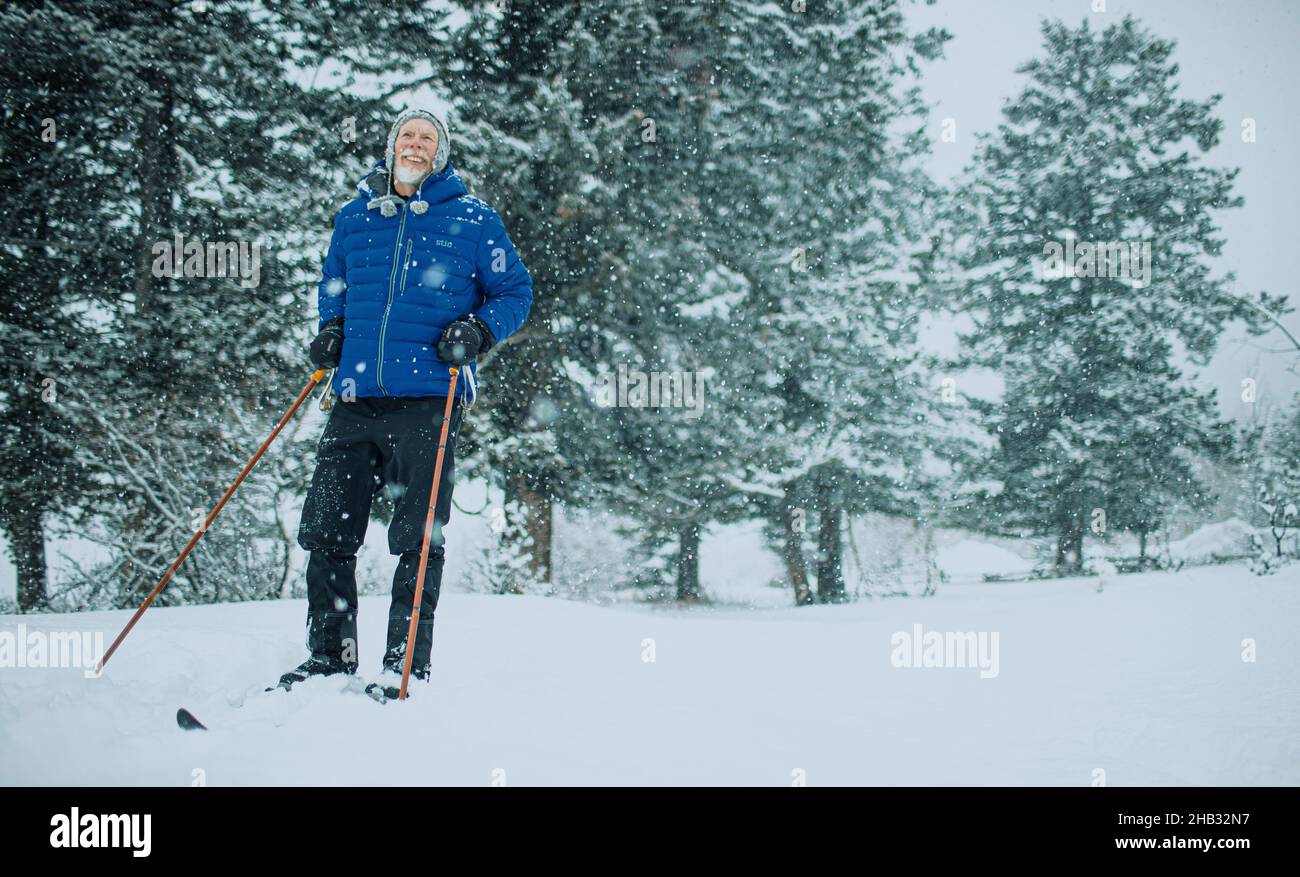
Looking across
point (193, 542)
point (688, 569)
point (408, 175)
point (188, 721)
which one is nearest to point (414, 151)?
point (408, 175)

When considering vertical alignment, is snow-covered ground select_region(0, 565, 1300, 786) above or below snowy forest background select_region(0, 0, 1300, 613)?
below

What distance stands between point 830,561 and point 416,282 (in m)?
11.2

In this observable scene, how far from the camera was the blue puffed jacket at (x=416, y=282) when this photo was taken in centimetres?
316

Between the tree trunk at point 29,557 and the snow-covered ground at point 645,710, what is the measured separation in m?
5.04

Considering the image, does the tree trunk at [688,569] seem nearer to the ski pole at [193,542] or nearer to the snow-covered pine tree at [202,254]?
the snow-covered pine tree at [202,254]

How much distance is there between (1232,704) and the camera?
10.00 feet

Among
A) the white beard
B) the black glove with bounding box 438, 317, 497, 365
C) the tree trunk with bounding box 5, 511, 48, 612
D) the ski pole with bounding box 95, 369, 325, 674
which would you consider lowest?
the tree trunk with bounding box 5, 511, 48, 612

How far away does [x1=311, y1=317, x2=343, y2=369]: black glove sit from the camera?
127 inches

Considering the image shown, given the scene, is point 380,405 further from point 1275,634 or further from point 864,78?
point 864,78

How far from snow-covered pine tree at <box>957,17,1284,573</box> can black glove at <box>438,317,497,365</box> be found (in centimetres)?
1137

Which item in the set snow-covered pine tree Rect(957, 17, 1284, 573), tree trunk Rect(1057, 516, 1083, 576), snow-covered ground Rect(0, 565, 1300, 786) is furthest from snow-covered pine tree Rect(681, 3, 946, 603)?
snow-covered ground Rect(0, 565, 1300, 786)

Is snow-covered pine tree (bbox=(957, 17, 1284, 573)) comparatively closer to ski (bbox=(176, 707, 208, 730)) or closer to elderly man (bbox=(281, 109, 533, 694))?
elderly man (bbox=(281, 109, 533, 694))
